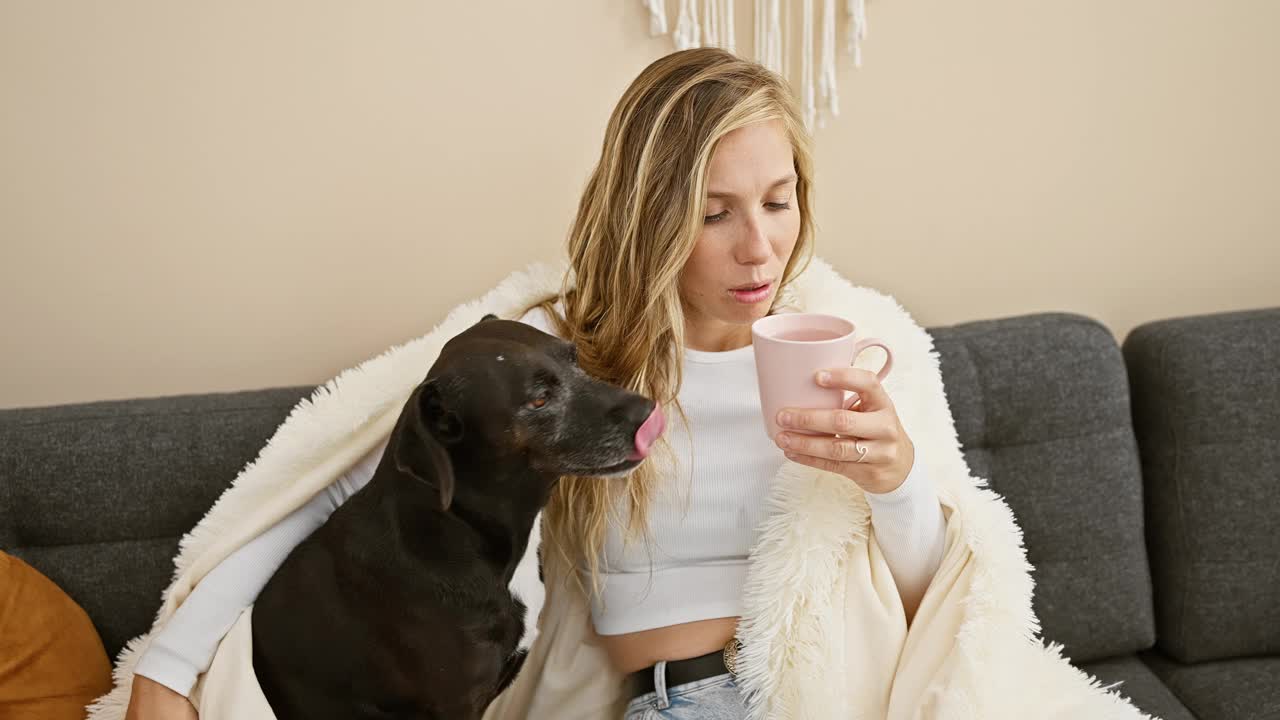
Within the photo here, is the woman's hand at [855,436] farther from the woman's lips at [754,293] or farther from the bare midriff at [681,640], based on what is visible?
the bare midriff at [681,640]

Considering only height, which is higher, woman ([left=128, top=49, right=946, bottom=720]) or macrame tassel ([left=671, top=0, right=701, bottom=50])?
macrame tassel ([left=671, top=0, right=701, bottom=50])

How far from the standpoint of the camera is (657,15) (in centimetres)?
191

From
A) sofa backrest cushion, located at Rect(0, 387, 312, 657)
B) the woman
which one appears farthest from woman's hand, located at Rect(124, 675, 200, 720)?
sofa backrest cushion, located at Rect(0, 387, 312, 657)

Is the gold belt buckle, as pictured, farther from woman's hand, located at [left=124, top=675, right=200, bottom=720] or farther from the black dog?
woman's hand, located at [left=124, top=675, right=200, bottom=720]

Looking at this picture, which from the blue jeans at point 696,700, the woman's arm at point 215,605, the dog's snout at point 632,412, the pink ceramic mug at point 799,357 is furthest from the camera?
the blue jeans at point 696,700

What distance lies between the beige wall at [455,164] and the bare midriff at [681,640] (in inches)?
35.5

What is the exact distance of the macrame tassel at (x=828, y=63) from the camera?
1946mm

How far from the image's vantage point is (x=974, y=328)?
1.95 meters

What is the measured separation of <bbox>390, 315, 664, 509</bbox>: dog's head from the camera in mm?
1212

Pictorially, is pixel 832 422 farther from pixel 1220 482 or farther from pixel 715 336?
pixel 1220 482

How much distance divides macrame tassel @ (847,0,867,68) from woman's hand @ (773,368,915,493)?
1.02 meters

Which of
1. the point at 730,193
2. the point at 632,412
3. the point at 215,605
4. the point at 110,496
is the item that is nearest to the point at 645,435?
the point at 632,412

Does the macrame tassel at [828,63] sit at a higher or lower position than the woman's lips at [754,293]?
higher

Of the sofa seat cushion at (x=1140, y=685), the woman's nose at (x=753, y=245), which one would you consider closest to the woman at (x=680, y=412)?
the woman's nose at (x=753, y=245)
